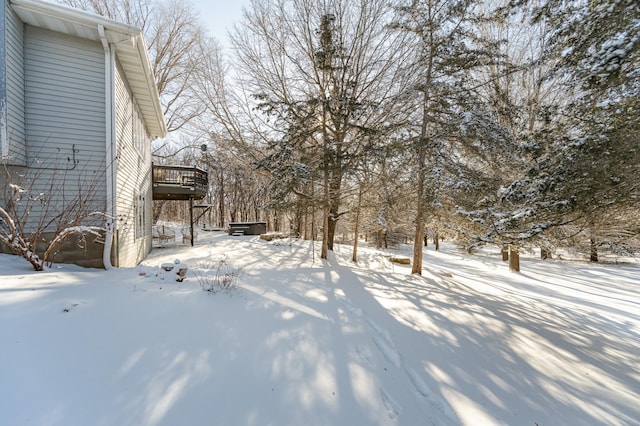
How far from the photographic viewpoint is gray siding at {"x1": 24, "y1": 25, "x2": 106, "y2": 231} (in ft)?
18.2

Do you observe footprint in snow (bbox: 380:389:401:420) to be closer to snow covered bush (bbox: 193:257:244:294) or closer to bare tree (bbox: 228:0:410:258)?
snow covered bush (bbox: 193:257:244:294)

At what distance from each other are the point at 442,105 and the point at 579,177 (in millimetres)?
5049

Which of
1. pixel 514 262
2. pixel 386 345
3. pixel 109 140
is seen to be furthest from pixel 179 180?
pixel 514 262

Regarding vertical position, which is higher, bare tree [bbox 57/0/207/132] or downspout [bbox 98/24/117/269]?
bare tree [bbox 57/0/207/132]

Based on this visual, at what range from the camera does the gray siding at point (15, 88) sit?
5.06 m

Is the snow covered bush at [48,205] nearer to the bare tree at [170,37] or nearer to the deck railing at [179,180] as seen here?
the deck railing at [179,180]

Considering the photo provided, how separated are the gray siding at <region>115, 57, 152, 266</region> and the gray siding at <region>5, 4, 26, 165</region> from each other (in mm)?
1558

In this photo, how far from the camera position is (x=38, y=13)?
5.26m

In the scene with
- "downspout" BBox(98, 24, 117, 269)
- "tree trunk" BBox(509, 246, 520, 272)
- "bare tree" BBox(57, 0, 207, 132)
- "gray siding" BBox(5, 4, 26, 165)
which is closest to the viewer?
"gray siding" BBox(5, 4, 26, 165)

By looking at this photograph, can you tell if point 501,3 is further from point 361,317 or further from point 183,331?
point 183,331

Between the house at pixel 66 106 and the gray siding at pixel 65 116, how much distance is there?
2cm

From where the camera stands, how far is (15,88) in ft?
17.1

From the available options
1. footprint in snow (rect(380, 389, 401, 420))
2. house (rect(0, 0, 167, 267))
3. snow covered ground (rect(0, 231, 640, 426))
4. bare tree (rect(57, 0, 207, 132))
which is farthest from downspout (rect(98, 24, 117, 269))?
bare tree (rect(57, 0, 207, 132))

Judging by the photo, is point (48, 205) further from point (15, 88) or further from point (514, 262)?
point (514, 262)
